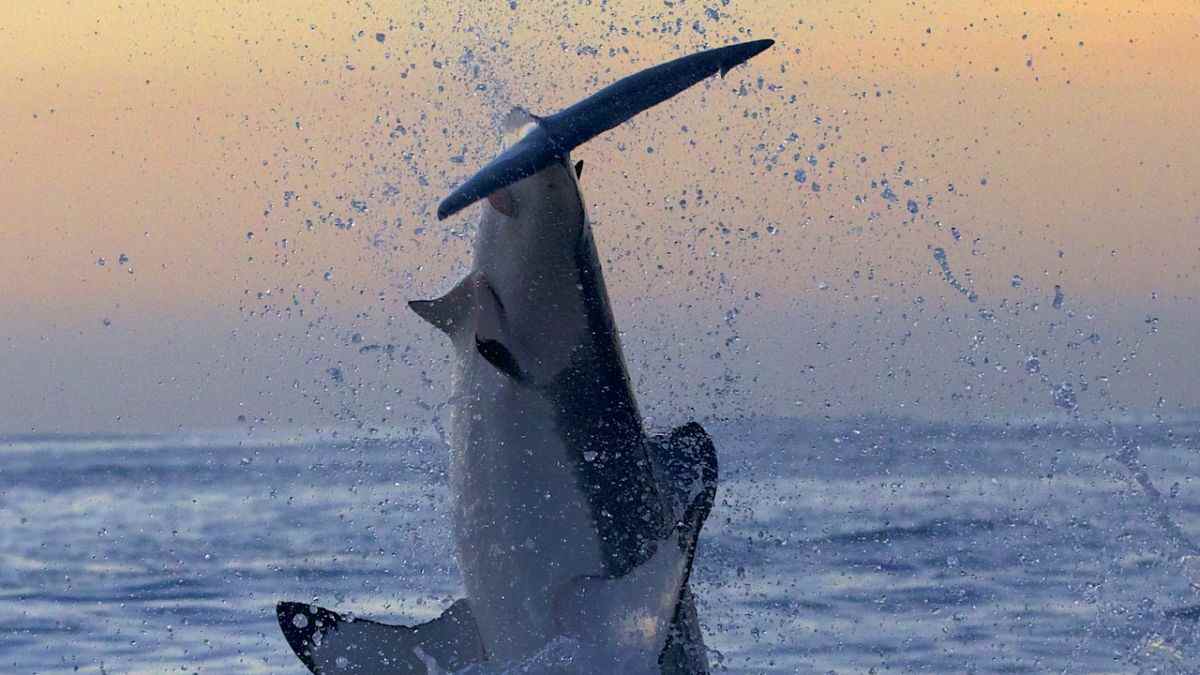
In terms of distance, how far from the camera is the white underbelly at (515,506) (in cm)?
820

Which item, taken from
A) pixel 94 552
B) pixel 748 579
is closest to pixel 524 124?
pixel 748 579

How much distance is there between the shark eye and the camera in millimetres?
7816

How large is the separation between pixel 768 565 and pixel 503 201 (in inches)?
725

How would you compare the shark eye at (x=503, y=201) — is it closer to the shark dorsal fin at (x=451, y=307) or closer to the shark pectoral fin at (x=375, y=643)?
the shark dorsal fin at (x=451, y=307)

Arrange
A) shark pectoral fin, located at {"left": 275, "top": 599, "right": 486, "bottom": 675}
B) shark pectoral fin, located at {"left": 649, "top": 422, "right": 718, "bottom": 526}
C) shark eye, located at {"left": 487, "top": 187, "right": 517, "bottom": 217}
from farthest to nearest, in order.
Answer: shark pectoral fin, located at {"left": 649, "top": 422, "right": 718, "bottom": 526} < shark pectoral fin, located at {"left": 275, "top": 599, "right": 486, "bottom": 675} < shark eye, located at {"left": 487, "top": 187, "right": 517, "bottom": 217}

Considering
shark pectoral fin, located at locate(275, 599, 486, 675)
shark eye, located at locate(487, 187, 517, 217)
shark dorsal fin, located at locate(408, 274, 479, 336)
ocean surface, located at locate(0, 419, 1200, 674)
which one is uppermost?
shark eye, located at locate(487, 187, 517, 217)

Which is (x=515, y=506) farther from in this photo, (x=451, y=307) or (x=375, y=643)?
(x=375, y=643)

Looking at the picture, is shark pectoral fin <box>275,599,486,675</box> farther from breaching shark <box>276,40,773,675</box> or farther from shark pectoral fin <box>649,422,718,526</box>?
shark pectoral fin <box>649,422,718,526</box>

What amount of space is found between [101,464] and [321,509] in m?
23.4

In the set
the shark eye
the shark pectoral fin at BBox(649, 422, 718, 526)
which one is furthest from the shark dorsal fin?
the shark pectoral fin at BBox(649, 422, 718, 526)

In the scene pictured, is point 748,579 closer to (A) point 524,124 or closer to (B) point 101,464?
(A) point 524,124

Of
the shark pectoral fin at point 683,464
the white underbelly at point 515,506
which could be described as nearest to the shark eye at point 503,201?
the white underbelly at point 515,506

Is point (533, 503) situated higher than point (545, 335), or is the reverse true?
point (545, 335)

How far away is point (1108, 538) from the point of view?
2978 cm
